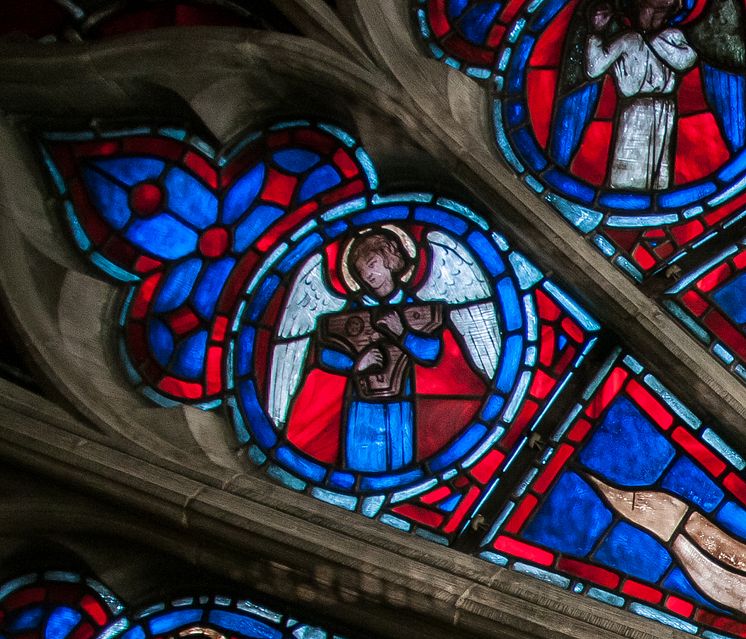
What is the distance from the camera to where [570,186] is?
7.27 meters

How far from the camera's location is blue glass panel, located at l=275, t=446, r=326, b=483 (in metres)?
6.84

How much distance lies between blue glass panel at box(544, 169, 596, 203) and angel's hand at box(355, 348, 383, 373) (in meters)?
1.09

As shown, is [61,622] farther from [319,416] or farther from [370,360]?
[370,360]

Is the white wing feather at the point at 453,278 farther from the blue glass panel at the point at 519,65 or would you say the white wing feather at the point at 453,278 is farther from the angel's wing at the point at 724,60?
the angel's wing at the point at 724,60

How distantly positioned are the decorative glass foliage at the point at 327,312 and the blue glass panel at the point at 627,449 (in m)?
0.27

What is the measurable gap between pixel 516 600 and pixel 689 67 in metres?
2.59

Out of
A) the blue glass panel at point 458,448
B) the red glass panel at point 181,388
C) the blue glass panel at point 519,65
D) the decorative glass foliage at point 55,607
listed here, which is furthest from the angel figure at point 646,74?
the decorative glass foliage at point 55,607

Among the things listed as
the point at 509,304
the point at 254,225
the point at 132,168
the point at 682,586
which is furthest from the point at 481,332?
the point at 132,168

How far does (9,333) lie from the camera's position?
22.3 ft

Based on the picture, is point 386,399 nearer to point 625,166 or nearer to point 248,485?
point 248,485

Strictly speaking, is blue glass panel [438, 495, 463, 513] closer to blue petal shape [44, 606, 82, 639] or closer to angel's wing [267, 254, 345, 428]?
angel's wing [267, 254, 345, 428]

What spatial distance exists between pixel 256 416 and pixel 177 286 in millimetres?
713

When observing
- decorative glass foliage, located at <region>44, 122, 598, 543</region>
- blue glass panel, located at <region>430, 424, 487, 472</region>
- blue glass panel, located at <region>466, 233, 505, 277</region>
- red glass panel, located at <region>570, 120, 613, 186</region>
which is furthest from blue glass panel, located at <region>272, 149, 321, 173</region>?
blue glass panel, located at <region>430, 424, 487, 472</region>

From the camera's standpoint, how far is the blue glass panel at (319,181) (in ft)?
24.3
